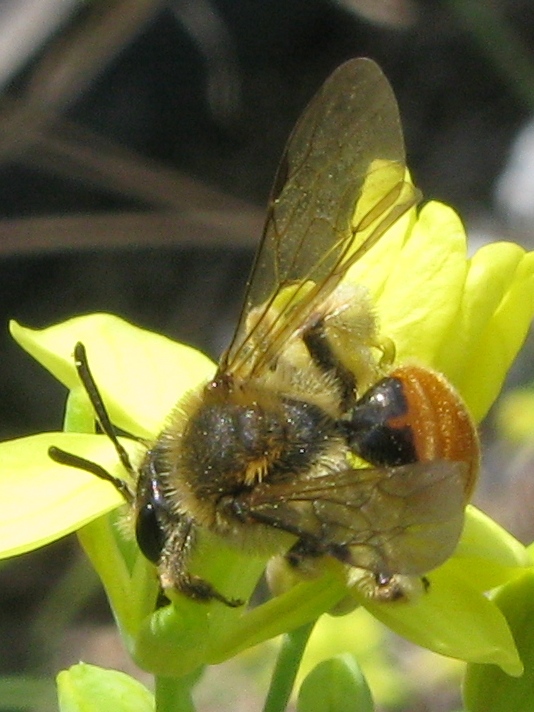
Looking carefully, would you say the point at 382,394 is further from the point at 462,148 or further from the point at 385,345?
the point at 462,148

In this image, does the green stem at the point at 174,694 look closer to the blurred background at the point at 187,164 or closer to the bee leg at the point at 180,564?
the bee leg at the point at 180,564

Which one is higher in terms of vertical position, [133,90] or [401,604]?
[401,604]

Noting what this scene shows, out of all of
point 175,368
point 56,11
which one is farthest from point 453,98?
point 175,368

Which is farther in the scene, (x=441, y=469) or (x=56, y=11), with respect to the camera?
(x=56, y=11)

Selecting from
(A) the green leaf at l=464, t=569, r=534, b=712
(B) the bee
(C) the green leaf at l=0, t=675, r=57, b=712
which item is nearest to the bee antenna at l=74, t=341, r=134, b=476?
(B) the bee

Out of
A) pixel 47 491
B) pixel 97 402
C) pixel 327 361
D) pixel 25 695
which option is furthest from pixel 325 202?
pixel 25 695

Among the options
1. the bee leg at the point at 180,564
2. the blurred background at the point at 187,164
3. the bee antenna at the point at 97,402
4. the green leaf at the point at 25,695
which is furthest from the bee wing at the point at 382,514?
the blurred background at the point at 187,164
